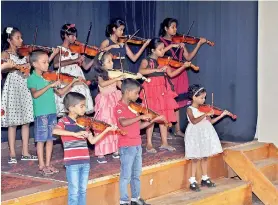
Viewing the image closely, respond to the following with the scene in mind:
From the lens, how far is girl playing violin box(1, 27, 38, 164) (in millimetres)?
4762

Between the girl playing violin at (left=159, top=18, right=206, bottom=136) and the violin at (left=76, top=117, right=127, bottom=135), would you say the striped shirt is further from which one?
the girl playing violin at (left=159, top=18, right=206, bottom=136)

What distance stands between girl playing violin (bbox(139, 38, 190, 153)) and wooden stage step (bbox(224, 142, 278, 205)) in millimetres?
596

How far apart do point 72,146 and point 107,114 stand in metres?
1.16

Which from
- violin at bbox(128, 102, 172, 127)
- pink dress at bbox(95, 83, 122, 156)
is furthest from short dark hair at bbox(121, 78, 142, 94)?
pink dress at bbox(95, 83, 122, 156)

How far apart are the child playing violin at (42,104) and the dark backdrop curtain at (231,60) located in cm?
202

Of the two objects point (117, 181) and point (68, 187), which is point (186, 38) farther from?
point (68, 187)

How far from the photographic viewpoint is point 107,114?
4883mm

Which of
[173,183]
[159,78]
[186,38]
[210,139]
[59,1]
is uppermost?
[59,1]

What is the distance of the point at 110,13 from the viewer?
21.4ft

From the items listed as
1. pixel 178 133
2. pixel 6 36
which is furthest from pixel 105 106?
pixel 178 133

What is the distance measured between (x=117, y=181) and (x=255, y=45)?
7.56 feet

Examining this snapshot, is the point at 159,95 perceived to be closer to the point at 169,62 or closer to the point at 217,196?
the point at 169,62

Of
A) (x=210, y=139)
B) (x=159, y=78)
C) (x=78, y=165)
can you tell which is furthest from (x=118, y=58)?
(x=78, y=165)

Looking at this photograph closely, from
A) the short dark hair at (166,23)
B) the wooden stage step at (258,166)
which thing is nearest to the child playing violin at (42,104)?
the short dark hair at (166,23)
